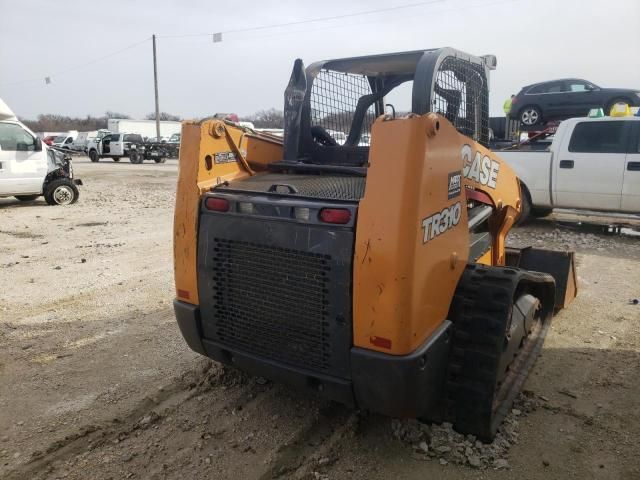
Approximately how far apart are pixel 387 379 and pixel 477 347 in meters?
0.54

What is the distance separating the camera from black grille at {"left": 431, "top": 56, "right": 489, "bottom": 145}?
10.0 ft

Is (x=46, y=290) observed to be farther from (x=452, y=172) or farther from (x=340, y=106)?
(x=452, y=172)

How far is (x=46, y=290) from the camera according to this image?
5.49m

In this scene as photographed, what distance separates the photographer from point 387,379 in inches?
90.2

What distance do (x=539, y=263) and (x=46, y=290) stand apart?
201 inches

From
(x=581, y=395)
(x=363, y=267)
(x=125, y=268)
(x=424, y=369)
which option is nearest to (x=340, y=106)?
(x=363, y=267)

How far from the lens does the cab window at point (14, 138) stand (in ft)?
35.6

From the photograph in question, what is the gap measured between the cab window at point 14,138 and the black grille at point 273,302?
1039 cm

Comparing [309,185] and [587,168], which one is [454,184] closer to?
[309,185]

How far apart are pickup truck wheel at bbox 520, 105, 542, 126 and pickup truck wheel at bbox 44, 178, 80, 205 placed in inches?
439

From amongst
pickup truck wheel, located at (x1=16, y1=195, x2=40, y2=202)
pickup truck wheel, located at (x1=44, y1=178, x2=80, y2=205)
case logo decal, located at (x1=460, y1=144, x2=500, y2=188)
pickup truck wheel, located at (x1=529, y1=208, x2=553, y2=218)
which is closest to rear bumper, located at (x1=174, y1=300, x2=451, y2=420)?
case logo decal, located at (x1=460, y1=144, x2=500, y2=188)

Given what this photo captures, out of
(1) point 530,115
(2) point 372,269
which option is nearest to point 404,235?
(2) point 372,269

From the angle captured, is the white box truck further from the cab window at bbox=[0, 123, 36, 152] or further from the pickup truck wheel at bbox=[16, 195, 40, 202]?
the cab window at bbox=[0, 123, 36, 152]

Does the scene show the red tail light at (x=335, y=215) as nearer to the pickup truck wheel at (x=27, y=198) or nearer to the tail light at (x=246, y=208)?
the tail light at (x=246, y=208)
